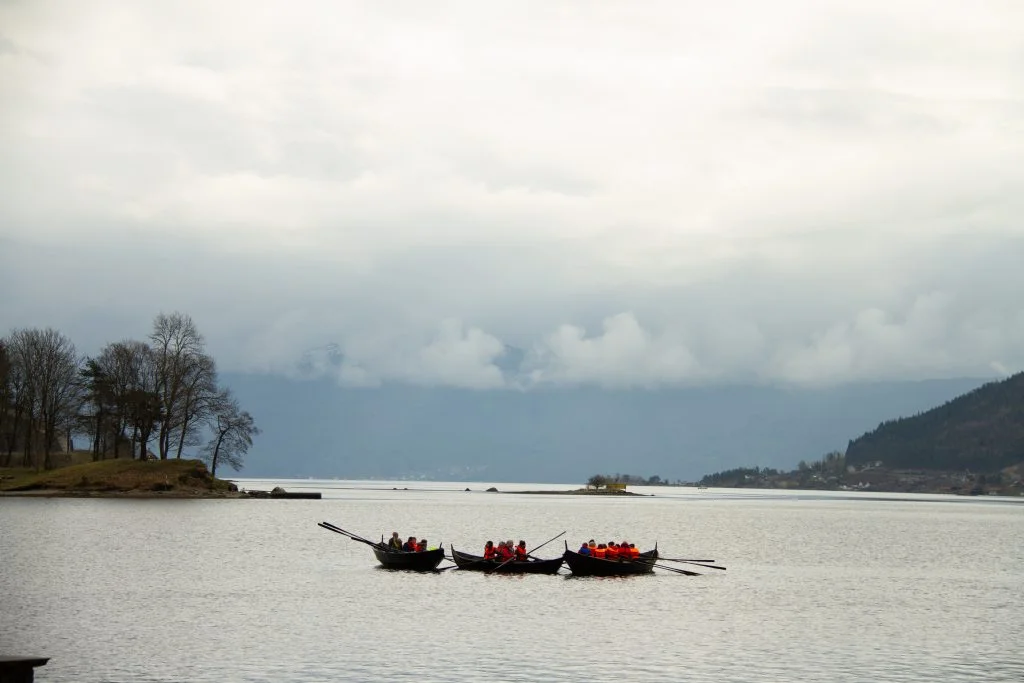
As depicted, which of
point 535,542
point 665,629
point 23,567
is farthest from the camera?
point 535,542

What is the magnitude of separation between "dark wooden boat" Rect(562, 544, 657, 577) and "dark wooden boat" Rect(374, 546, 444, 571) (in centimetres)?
823

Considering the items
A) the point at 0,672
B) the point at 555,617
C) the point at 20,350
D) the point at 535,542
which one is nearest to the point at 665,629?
the point at 555,617

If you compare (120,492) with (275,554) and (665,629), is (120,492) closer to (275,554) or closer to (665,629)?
(275,554)

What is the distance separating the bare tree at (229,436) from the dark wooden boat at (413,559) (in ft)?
269

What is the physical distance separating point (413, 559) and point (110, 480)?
7638 centimetres

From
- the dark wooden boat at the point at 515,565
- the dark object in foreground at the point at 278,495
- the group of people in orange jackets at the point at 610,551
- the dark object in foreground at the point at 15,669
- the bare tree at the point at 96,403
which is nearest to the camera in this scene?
the dark object in foreground at the point at 15,669

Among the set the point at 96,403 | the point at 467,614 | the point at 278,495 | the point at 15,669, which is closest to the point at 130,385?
the point at 96,403

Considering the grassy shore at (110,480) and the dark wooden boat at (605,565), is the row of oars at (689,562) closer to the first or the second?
the dark wooden boat at (605,565)

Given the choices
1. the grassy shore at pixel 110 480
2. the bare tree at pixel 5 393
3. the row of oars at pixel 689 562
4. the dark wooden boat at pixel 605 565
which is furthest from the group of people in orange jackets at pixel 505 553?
the bare tree at pixel 5 393

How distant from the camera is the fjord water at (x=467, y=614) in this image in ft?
122

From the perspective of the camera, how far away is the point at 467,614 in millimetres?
50469

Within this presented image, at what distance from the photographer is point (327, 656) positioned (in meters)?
38.2

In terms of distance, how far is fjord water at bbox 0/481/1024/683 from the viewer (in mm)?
37125

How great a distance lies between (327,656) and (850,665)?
1840 cm
